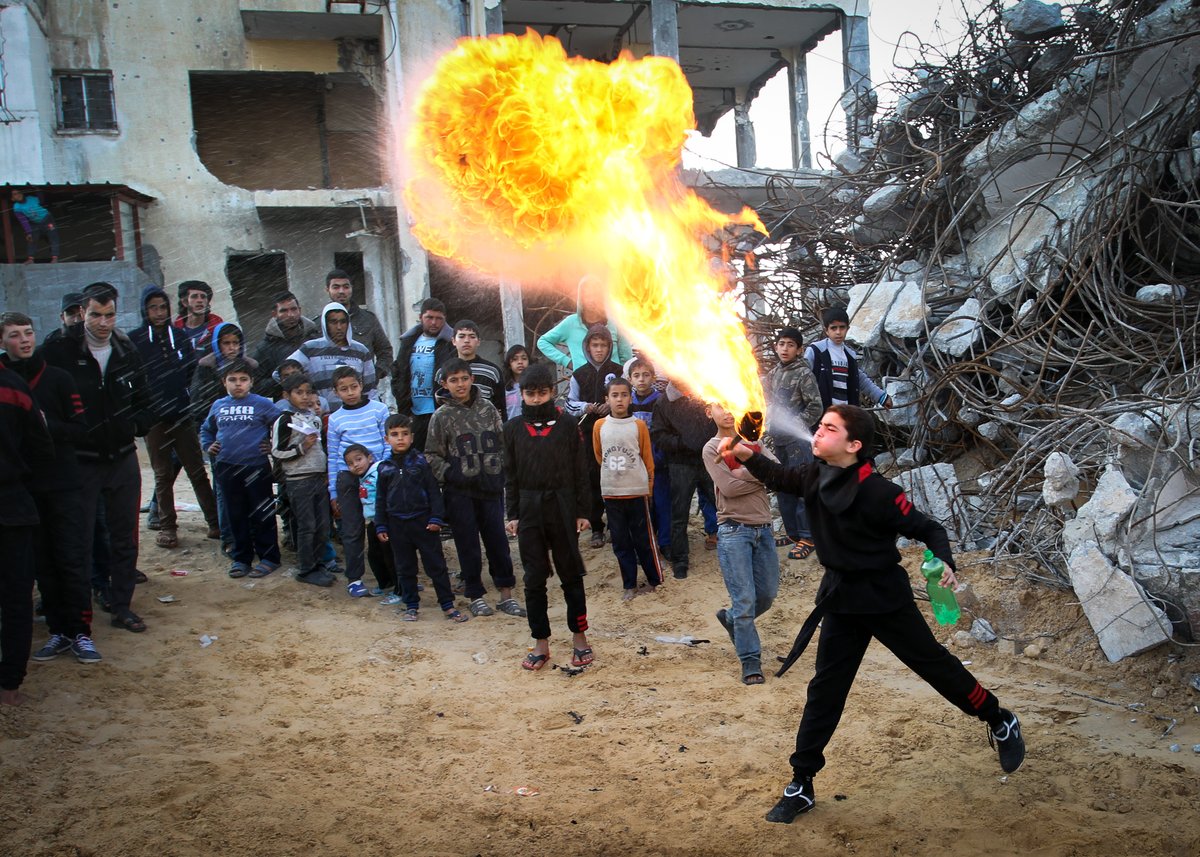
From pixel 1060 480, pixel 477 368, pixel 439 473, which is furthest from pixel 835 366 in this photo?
pixel 439 473

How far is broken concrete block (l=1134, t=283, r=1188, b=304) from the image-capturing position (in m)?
7.56

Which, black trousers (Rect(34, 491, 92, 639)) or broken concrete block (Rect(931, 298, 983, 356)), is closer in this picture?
black trousers (Rect(34, 491, 92, 639))

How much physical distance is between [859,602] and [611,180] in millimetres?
3851

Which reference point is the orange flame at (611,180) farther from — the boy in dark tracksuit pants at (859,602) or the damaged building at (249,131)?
the damaged building at (249,131)

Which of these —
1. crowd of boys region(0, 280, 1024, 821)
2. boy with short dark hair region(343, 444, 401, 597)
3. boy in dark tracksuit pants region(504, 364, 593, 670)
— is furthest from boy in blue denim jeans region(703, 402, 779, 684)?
boy with short dark hair region(343, 444, 401, 597)

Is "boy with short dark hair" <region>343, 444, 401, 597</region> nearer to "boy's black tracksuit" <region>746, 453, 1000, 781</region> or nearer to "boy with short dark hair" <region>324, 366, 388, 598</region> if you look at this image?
"boy with short dark hair" <region>324, 366, 388, 598</region>

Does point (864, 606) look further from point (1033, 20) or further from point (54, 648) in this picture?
point (1033, 20)

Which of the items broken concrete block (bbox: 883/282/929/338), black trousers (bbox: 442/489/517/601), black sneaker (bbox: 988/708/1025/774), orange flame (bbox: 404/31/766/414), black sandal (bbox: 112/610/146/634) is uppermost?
orange flame (bbox: 404/31/766/414)

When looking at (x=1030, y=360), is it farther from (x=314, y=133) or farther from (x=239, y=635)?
(x=314, y=133)

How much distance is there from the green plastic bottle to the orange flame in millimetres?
1274

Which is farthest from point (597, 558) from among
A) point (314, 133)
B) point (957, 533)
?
point (314, 133)

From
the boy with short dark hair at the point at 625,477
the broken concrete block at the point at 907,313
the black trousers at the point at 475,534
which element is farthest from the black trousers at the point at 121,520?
the broken concrete block at the point at 907,313

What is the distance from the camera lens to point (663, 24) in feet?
50.2

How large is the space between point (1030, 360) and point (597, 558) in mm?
4050
